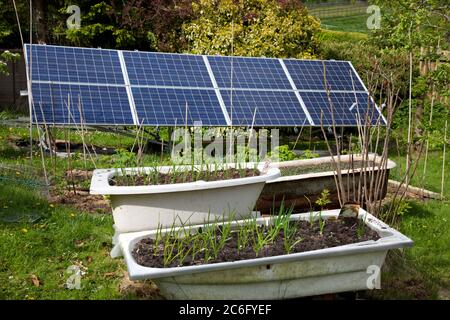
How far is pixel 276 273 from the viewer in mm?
3789

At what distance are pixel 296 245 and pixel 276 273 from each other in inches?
14.1

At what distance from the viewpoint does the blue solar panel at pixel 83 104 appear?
7.91m

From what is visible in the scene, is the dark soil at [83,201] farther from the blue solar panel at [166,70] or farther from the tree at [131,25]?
the tree at [131,25]

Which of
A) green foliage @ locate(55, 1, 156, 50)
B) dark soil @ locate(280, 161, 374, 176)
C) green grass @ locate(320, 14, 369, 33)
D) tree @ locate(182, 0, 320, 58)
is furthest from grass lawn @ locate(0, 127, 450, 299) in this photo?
green grass @ locate(320, 14, 369, 33)

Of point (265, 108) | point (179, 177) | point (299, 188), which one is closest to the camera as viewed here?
point (179, 177)

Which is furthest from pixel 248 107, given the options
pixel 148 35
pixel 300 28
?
pixel 148 35

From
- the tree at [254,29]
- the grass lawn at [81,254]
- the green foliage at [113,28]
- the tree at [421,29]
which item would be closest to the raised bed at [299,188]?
the grass lawn at [81,254]

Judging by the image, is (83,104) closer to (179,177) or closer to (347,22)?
(179,177)

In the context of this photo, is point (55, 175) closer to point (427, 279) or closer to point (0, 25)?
point (427, 279)

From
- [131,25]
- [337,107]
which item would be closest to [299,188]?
[337,107]

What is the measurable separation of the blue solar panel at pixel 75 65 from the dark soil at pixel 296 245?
5078 millimetres

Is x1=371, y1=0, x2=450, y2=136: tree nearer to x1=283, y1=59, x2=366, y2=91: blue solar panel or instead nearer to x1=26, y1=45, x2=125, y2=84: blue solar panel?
x1=283, y1=59, x2=366, y2=91: blue solar panel
